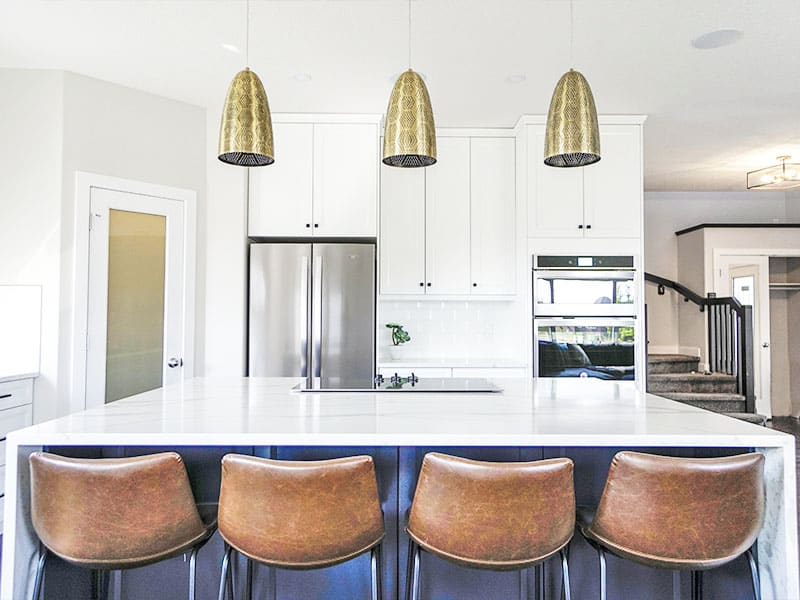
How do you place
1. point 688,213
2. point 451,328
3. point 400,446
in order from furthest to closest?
1. point 688,213
2. point 451,328
3. point 400,446

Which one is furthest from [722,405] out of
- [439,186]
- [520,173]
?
[439,186]

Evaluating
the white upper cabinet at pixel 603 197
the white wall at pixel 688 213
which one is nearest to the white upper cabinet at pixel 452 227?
the white upper cabinet at pixel 603 197

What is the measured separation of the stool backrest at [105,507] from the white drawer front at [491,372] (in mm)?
2719

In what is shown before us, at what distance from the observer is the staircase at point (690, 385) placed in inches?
190

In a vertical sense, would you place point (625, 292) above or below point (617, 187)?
below

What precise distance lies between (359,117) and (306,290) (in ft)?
4.48

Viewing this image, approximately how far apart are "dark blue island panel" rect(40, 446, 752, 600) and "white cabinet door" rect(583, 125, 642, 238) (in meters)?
2.47

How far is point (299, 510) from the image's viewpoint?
1.40 metres

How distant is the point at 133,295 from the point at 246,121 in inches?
86.2

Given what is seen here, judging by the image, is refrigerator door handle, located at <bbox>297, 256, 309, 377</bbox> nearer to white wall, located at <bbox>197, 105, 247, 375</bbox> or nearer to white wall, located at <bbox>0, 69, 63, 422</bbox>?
white wall, located at <bbox>197, 105, 247, 375</bbox>

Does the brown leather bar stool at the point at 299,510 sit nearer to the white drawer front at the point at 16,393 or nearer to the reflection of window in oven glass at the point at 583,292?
the white drawer front at the point at 16,393

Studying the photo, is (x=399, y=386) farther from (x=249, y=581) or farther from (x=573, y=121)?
(x=573, y=121)

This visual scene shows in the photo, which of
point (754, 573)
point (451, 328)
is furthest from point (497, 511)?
point (451, 328)

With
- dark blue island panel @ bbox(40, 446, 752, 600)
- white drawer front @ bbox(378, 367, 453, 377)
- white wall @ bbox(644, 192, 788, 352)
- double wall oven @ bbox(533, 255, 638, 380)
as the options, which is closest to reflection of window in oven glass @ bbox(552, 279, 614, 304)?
double wall oven @ bbox(533, 255, 638, 380)
